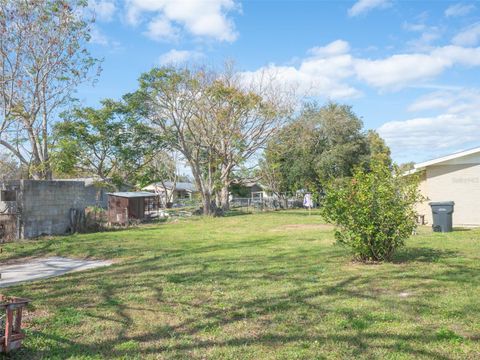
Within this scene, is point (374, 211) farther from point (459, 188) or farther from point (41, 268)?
point (459, 188)

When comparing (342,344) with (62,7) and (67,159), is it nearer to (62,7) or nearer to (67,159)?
(62,7)

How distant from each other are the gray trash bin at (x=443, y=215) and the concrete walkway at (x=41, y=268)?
11.5m

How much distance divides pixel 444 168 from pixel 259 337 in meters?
16.7

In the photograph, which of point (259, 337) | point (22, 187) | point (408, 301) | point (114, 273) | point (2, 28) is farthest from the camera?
point (2, 28)

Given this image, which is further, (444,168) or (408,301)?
(444,168)

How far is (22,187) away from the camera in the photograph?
16688 millimetres

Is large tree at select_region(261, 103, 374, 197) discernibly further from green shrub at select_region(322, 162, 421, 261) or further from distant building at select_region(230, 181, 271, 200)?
green shrub at select_region(322, 162, 421, 261)

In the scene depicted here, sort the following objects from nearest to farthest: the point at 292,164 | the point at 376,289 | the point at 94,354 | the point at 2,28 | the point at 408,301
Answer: the point at 94,354, the point at 408,301, the point at 376,289, the point at 2,28, the point at 292,164

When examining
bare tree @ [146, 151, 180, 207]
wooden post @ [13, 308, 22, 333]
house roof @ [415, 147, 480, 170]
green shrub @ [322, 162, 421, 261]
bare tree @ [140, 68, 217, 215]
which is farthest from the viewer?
bare tree @ [146, 151, 180, 207]

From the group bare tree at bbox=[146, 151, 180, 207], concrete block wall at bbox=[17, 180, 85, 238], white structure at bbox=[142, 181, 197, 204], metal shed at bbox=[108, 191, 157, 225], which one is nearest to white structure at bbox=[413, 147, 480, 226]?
concrete block wall at bbox=[17, 180, 85, 238]

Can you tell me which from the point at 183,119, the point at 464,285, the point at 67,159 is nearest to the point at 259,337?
the point at 464,285

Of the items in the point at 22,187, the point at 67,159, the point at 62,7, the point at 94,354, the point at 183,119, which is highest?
the point at 62,7

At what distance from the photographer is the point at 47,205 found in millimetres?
17750

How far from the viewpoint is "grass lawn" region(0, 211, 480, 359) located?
4.23 m
